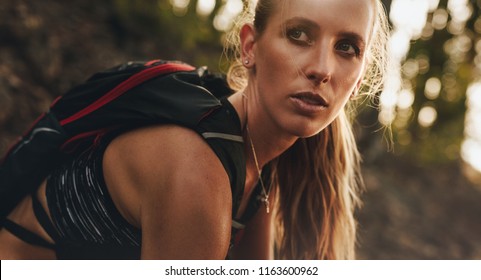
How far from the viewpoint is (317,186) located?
7.04 feet

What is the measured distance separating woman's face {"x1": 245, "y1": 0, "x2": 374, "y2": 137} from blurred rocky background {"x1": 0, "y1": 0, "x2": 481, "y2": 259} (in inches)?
45.3

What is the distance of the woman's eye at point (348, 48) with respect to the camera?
1507 millimetres

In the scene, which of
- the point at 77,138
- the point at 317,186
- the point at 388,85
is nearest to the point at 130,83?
the point at 77,138

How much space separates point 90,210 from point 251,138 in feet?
1.88

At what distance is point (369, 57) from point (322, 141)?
436 mm

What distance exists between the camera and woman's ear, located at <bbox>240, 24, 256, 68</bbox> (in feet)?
5.31

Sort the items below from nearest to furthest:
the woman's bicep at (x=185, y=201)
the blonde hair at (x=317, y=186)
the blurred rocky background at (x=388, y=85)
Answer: the woman's bicep at (x=185, y=201) → the blonde hair at (x=317, y=186) → the blurred rocky background at (x=388, y=85)

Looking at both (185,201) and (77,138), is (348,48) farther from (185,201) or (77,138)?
(77,138)

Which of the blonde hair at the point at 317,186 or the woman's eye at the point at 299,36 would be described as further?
the blonde hair at the point at 317,186

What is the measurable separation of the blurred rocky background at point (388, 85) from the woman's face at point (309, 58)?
115 centimetres

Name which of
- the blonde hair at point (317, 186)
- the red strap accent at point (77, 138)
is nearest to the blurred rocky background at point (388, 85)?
the blonde hair at point (317, 186)

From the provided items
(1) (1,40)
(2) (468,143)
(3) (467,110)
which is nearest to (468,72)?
(3) (467,110)

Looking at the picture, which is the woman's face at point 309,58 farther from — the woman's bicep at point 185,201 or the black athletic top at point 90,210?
the woman's bicep at point 185,201

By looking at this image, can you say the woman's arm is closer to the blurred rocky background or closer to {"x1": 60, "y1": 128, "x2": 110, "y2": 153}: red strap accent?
{"x1": 60, "y1": 128, "x2": 110, "y2": 153}: red strap accent
